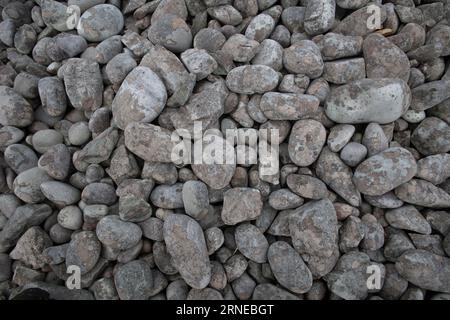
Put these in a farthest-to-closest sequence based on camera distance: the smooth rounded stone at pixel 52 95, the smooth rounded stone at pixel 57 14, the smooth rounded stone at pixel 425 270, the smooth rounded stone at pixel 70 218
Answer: the smooth rounded stone at pixel 57 14 → the smooth rounded stone at pixel 52 95 → the smooth rounded stone at pixel 70 218 → the smooth rounded stone at pixel 425 270

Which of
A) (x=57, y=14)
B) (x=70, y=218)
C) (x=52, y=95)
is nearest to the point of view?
(x=70, y=218)

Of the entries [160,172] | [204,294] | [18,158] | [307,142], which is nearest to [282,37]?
[307,142]

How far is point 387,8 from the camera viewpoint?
1196mm

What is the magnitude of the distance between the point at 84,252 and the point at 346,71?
974 millimetres

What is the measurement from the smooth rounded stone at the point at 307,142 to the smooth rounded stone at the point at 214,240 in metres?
0.32

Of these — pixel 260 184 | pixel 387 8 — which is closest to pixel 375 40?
pixel 387 8

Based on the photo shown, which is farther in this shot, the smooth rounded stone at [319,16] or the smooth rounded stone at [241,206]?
the smooth rounded stone at [319,16]

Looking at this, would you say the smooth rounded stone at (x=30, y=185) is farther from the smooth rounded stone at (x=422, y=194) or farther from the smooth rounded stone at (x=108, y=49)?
the smooth rounded stone at (x=422, y=194)

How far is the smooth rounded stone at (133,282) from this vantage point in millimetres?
933

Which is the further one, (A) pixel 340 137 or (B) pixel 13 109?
(B) pixel 13 109

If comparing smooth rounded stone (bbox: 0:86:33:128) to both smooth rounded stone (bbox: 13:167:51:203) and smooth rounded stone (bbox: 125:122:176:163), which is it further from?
smooth rounded stone (bbox: 125:122:176:163)

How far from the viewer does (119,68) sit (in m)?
1.10

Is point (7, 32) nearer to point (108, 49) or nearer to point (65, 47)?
point (65, 47)

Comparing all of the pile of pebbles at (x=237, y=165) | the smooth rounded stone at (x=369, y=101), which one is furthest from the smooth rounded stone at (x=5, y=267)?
the smooth rounded stone at (x=369, y=101)
